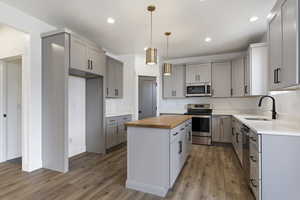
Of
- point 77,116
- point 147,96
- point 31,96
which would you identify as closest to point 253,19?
point 147,96

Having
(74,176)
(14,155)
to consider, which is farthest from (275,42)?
(14,155)

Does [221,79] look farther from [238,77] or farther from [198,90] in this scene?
[198,90]

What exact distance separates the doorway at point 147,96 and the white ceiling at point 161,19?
5.03ft

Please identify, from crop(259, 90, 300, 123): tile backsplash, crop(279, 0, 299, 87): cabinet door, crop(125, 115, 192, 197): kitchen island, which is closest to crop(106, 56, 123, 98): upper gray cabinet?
crop(125, 115, 192, 197): kitchen island

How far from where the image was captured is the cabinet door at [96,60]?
3.47 metres

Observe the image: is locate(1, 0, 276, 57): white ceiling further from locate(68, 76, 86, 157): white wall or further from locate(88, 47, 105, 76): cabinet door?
locate(68, 76, 86, 157): white wall

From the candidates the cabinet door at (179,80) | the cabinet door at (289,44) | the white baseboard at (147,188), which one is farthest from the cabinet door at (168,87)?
the cabinet door at (289,44)

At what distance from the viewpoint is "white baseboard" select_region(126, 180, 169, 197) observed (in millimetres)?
Result: 2184

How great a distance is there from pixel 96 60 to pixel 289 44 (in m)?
3.29

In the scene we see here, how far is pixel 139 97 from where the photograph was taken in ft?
18.3

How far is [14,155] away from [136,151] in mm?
3117

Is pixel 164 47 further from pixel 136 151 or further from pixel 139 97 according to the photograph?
pixel 136 151

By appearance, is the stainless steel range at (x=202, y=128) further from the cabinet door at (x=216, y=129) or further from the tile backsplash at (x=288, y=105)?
the tile backsplash at (x=288, y=105)

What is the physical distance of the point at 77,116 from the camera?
389 centimetres
